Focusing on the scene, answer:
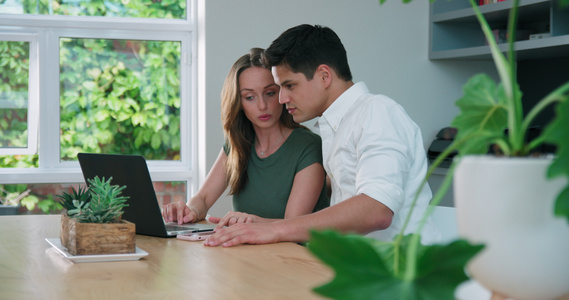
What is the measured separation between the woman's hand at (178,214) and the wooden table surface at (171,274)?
0.47 meters

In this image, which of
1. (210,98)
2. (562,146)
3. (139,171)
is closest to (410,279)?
(562,146)

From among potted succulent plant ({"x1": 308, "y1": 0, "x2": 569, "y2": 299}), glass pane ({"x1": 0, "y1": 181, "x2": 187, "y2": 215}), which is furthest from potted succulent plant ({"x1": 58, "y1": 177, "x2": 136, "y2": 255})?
glass pane ({"x1": 0, "y1": 181, "x2": 187, "y2": 215})

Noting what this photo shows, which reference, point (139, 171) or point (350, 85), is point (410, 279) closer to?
point (139, 171)

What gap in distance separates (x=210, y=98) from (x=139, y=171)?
1859mm

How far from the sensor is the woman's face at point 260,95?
250 centimetres

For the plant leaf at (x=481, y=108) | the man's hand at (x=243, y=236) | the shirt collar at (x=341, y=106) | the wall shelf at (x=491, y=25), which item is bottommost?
the man's hand at (x=243, y=236)

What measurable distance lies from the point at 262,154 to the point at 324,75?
52 cm

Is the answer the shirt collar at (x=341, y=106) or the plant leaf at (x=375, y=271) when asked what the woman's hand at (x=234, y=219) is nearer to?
the shirt collar at (x=341, y=106)

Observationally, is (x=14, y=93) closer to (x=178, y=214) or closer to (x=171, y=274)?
(x=178, y=214)

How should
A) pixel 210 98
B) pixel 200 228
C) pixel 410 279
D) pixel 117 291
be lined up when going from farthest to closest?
pixel 210 98
pixel 200 228
pixel 117 291
pixel 410 279

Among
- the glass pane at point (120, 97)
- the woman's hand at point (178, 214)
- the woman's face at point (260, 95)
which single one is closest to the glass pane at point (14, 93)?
the glass pane at point (120, 97)

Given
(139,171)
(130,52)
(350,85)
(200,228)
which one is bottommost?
(200,228)

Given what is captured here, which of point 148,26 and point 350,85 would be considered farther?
point 148,26

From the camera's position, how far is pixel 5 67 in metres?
3.61
